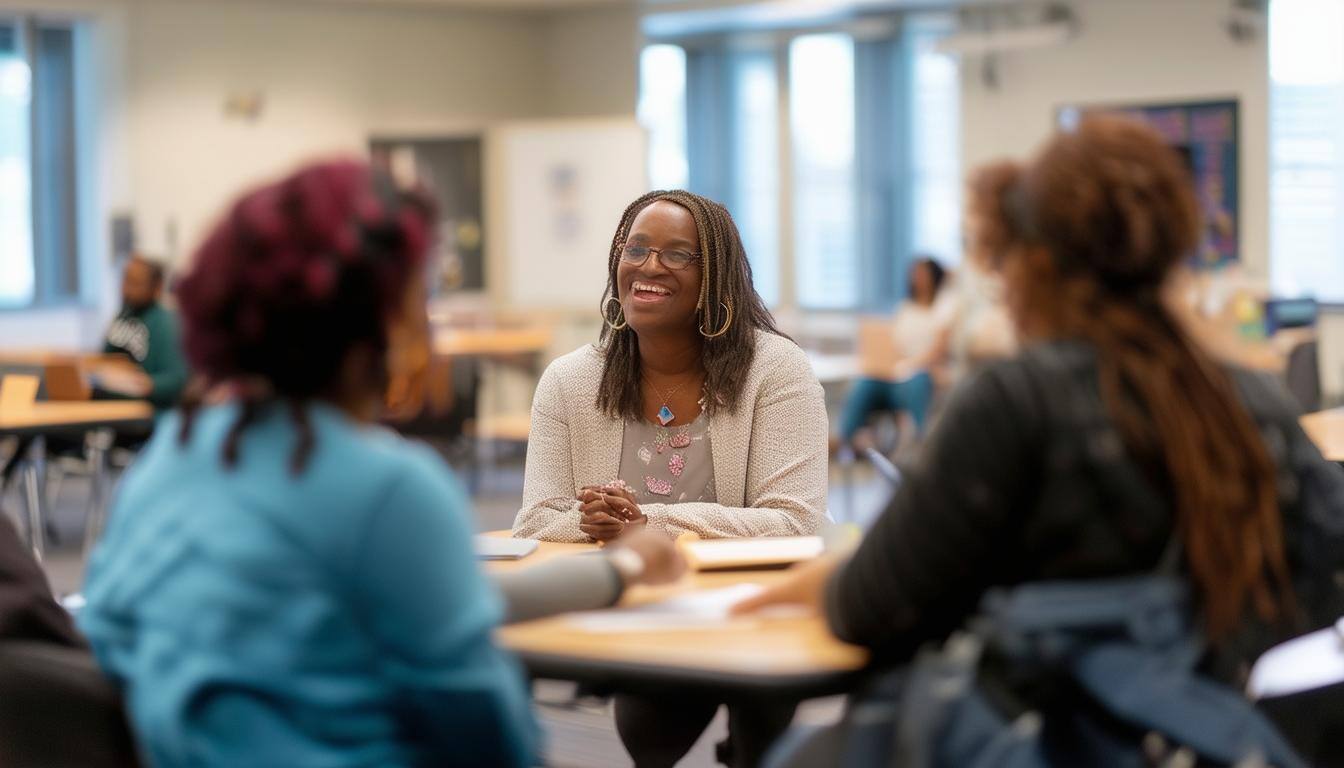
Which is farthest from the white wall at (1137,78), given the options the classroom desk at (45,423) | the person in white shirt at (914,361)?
the classroom desk at (45,423)

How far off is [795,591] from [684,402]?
3.42 feet

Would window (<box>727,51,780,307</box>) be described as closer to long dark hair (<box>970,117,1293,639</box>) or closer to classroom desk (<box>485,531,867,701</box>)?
classroom desk (<box>485,531,867,701</box>)

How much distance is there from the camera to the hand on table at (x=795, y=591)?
202cm

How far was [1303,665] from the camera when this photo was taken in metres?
2.69

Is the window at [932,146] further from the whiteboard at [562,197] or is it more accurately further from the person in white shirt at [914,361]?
the person in white shirt at [914,361]

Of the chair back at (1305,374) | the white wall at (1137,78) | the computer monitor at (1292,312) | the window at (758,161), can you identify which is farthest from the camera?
the window at (758,161)

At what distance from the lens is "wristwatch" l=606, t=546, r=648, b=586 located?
2.12 m

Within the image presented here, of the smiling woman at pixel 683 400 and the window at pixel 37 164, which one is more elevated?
the window at pixel 37 164

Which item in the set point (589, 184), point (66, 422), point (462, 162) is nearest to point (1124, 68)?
point (589, 184)

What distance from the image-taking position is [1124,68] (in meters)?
11.5

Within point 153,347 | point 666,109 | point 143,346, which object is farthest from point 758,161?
point 153,347

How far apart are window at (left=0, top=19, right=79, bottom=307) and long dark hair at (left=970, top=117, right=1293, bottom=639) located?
10.6m

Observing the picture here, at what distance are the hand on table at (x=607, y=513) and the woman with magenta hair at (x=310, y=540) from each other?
1178 mm

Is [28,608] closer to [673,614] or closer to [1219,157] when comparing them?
[673,614]
